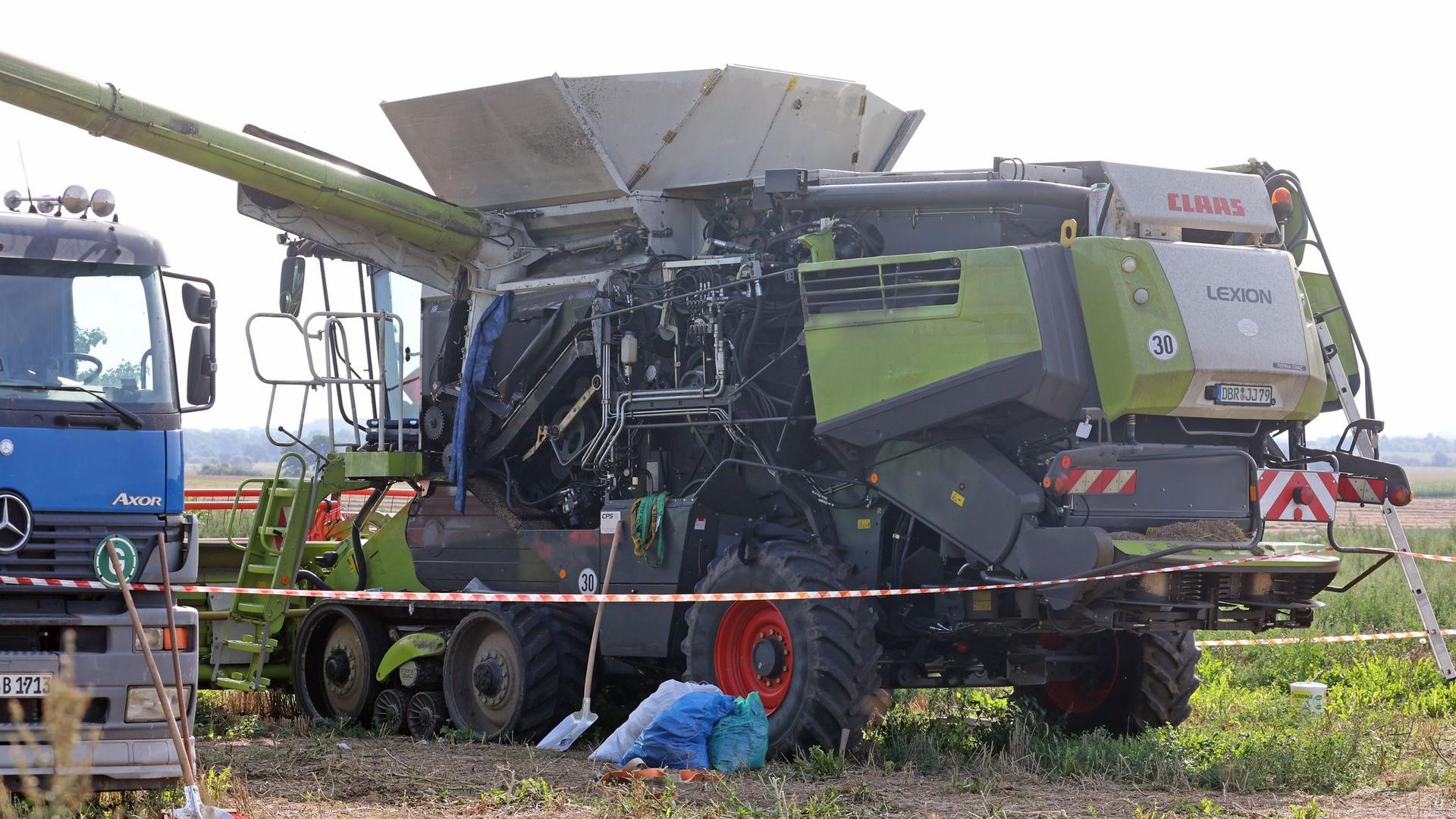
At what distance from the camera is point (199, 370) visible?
321 inches

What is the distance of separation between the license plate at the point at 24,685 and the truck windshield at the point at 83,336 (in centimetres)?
131

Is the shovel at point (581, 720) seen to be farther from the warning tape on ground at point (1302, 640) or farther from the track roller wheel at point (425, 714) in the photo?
the warning tape on ground at point (1302, 640)

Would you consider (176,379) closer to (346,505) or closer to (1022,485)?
(1022,485)

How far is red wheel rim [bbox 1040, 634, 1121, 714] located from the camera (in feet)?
34.9

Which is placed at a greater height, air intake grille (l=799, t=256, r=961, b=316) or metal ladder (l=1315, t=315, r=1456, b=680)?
air intake grille (l=799, t=256, r=961, b=316)

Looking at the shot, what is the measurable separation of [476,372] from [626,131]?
2.12 m

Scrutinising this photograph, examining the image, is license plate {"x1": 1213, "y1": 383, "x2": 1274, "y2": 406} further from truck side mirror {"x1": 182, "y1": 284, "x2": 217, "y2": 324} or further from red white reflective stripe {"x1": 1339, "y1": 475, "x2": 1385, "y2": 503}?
truck side mirror {"x1": 182, "y1": 284, "x2": 217, "y2": 324}

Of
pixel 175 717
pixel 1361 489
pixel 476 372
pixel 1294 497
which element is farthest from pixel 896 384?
pixel 175 717

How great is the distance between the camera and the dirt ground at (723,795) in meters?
7.71

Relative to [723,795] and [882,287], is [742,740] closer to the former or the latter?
[723,795]

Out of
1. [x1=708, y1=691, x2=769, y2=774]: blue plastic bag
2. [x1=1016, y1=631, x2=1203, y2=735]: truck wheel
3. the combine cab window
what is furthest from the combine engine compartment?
the combine cab window

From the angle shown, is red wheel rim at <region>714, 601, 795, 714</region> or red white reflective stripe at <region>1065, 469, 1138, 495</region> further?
red wheel rim at <region>714, 601, 795, 714</region>

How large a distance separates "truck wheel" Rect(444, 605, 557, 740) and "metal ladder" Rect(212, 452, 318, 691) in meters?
1.75

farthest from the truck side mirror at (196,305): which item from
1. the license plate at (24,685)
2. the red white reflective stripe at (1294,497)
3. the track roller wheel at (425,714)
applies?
the red white reflective stripe at (1294,497)
